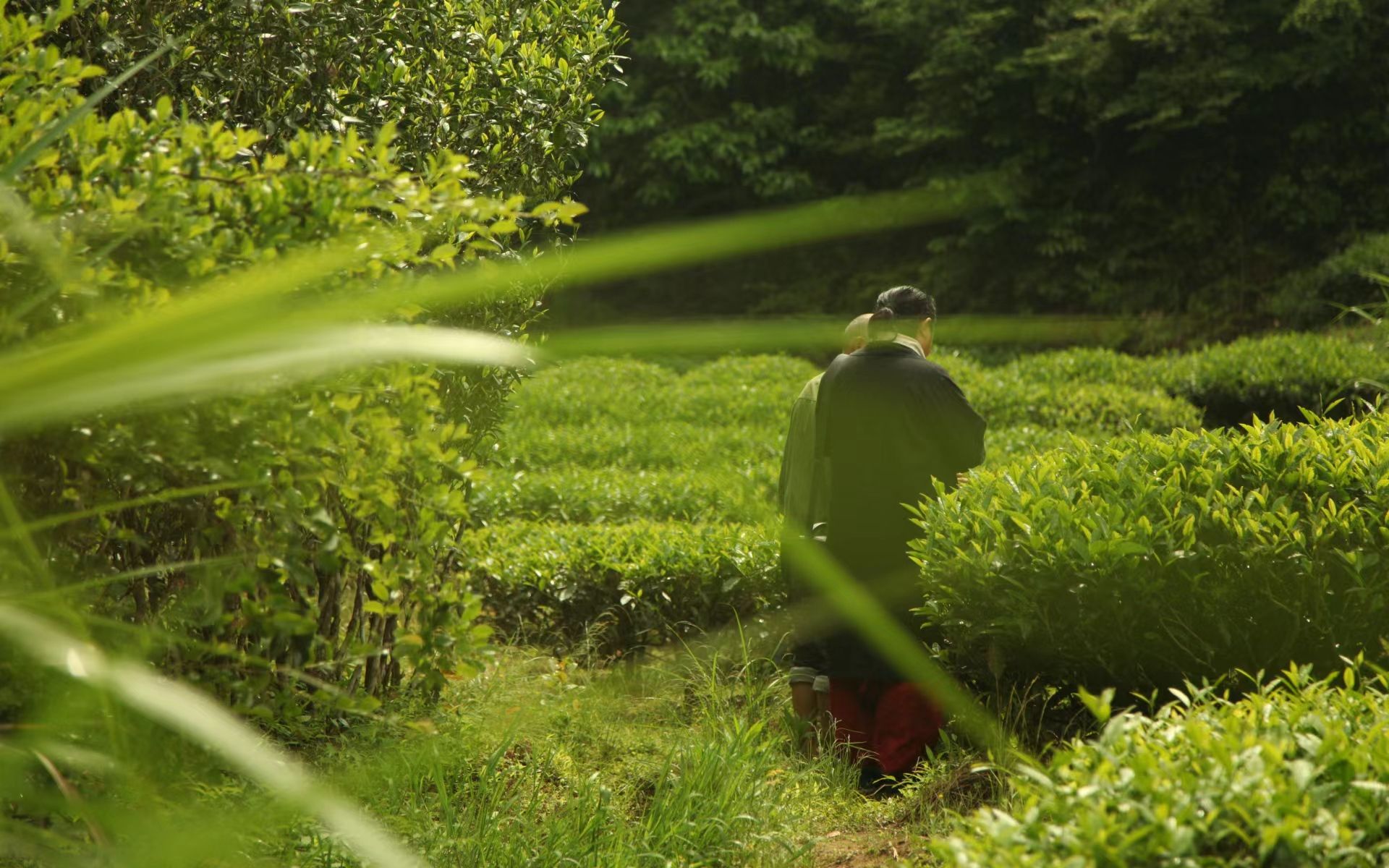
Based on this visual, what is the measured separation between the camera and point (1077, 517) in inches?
153

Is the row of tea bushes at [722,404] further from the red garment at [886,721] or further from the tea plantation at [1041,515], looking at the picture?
the red garment at [886,721]

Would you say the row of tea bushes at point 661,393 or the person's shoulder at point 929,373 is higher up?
the person's shoulder at point 929,373

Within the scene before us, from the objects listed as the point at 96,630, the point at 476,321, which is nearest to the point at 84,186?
the point at 96,630

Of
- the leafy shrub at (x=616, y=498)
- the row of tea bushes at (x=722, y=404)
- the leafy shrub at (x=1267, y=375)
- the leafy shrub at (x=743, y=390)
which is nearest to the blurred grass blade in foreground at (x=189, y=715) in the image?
the leafy shrub at (x=616, y=498)

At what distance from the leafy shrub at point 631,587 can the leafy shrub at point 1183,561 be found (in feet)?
6.24

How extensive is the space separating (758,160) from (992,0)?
178 inches

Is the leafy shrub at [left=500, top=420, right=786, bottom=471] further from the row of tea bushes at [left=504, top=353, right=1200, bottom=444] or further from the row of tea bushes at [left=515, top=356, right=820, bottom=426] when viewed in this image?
the row of tea bushes at [left=515, top=356, right=820, bottom=426]

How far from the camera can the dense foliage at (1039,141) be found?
1769 centimetres

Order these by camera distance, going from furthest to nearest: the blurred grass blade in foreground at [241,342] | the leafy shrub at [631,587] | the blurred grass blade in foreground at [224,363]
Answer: the leafy shrub at [631,587] → the blurred grass blade in foreground at [224,363] → the blurred grass blade in foreground at [241,342]

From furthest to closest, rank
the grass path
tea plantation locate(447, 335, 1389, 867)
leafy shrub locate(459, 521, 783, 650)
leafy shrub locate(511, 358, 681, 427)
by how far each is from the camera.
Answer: leafy shrub locate(511, 358, 681, 427)
leafy shrub locate(459, 521, 783, 650)
the grass path
tea plantation locate(447, 335, 1389, 867)

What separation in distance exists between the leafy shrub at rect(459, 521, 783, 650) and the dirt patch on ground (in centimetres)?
199

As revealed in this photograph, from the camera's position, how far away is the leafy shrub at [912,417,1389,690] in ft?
12.2

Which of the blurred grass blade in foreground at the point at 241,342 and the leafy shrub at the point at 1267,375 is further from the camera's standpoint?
the leafy shrub at the point at 1267,375

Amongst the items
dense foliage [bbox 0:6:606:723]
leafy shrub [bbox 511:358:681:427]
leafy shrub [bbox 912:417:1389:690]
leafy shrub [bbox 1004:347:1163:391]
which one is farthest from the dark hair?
leafy shrub [bbox 1004:347:1163:391]
